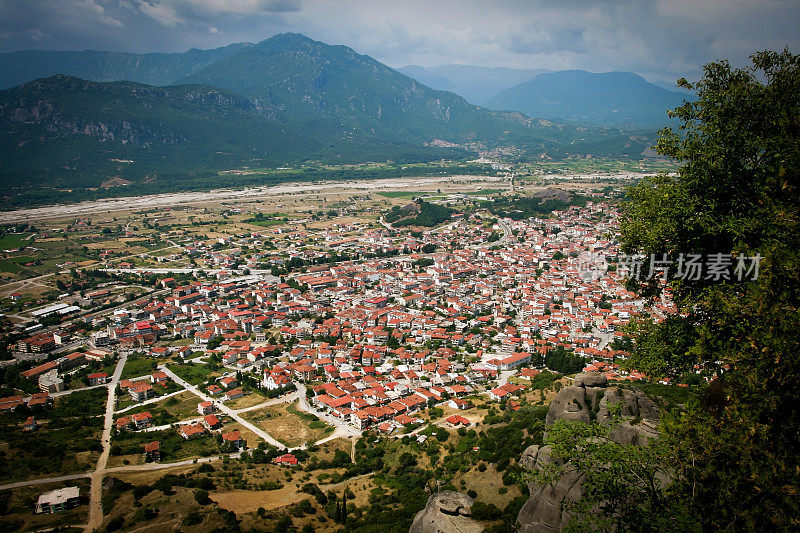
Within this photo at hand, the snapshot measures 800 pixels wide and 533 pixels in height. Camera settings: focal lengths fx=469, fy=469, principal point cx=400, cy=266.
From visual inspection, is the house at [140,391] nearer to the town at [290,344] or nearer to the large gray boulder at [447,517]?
the town at [290,344]

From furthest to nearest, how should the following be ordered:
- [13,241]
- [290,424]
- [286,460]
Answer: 1. [13,241]
2. [290,424]
3. [286,460]

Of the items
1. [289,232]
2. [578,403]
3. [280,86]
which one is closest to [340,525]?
[578,403]

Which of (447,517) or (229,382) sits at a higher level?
(447,517)

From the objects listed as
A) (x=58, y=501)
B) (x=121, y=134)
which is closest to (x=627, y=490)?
(x=58, y=501)

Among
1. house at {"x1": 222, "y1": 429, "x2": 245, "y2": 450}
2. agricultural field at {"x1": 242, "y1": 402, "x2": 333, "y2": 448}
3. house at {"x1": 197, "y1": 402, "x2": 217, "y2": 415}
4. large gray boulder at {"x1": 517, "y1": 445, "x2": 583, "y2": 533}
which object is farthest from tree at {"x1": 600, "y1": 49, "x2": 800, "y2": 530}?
house at {"x1": 197, "y1": 402, "x2": 217, "y2": 415}

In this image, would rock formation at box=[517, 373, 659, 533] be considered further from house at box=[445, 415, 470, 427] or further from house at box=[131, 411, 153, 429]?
house at box=[131, 411, 153, 429]

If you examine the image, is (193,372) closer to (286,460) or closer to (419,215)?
(286,460)
